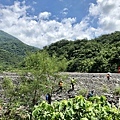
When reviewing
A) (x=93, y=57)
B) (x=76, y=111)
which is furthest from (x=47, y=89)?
(x=93, y=57)

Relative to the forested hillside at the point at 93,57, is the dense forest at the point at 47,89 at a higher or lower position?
lower

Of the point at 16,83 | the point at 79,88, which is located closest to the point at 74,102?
the point at 16,83

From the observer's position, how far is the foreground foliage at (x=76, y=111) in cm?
647

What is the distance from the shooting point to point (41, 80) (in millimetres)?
24016

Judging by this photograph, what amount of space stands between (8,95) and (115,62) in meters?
31.3

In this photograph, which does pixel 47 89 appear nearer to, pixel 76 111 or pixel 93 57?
pixel 76 111

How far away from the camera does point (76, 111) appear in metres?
6.57

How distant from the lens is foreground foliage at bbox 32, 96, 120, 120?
647cm

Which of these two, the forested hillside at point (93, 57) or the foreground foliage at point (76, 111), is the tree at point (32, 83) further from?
the forested hillside at point (93, 57)

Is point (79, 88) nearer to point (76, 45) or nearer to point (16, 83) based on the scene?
point (16, 83)

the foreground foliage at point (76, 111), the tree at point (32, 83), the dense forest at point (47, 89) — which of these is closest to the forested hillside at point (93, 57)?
the dense forest at point (47, 89)

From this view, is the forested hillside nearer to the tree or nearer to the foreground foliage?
the tree

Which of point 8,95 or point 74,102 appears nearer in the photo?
point 74,102

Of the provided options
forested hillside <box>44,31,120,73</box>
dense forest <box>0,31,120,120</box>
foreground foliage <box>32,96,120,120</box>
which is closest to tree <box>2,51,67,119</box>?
dense forest <box>0,31,120,120</box>
